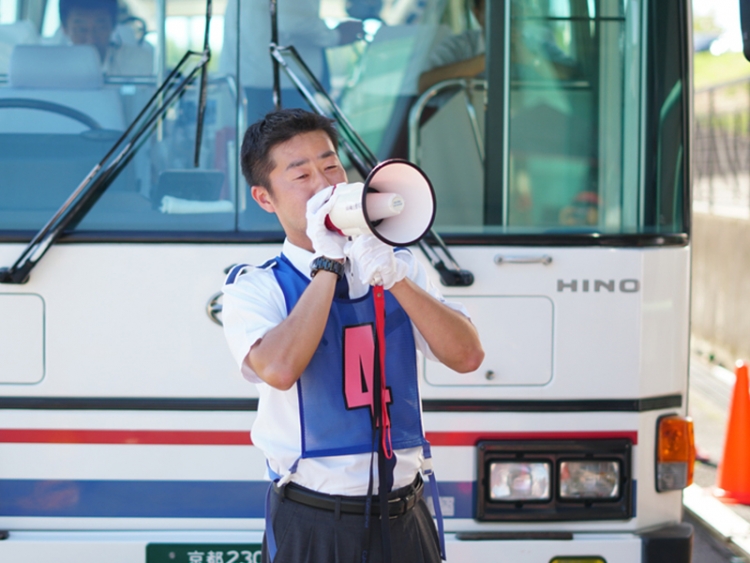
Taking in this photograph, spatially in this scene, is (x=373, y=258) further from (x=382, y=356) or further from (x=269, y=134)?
(x=269, y=134)

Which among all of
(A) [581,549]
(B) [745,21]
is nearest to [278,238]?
(A) [581,549]

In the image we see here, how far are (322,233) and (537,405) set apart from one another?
120cm

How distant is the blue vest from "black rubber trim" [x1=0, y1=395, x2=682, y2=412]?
69 cm

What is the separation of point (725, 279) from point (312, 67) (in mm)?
7913

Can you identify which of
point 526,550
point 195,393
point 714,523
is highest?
point 195,393

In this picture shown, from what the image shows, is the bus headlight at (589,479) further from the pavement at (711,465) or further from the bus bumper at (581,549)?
the pavement at (711,465)

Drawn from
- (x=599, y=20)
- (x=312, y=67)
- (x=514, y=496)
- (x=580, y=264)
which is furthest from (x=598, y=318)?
(x=312, y=67)

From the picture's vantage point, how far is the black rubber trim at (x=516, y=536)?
9.18ft

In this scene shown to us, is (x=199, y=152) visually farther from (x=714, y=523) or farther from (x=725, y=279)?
(x=725, y=279)

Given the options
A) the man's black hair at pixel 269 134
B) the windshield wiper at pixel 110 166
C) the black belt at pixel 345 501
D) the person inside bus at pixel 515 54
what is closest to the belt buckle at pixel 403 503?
the black belt at pixel 345 501

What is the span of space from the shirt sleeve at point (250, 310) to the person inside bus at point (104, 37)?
3.76ft

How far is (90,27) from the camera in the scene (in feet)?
9.59

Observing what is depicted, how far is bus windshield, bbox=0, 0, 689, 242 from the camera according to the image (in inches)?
111

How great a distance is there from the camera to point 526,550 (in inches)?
110
